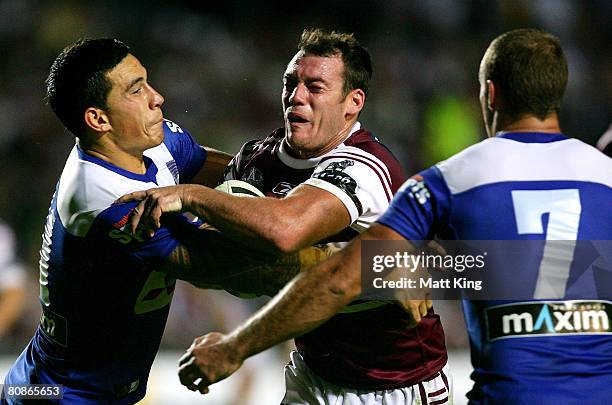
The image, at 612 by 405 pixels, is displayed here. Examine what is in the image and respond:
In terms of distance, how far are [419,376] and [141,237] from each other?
1.52 meters

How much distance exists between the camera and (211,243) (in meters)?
4.34

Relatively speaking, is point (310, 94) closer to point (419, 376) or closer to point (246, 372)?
point (419, 376)

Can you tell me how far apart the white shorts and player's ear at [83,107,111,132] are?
1.51 metres

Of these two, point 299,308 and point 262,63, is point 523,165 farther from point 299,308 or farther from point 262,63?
point 262,63

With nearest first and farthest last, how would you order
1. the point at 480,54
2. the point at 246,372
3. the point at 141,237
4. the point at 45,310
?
the point at 141,237, the point at 45,310, the point at 246,372, the point at 480,54

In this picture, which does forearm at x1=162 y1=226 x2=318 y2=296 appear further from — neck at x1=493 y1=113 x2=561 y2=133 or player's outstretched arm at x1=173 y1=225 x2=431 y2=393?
neck at x1=493 y1=113 x2=561 y2=133

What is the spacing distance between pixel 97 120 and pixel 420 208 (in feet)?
5.88

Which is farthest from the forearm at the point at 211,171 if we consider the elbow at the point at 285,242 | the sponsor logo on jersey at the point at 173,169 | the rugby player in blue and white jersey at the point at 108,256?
the elbow at the point at 285,242

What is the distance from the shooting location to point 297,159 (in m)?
4.77

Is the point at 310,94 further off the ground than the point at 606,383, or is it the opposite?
the point at 310,94

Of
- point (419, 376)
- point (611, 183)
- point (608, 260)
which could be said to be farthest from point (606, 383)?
point (419, 376)

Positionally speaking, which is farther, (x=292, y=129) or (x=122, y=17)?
(x=122, y=17)

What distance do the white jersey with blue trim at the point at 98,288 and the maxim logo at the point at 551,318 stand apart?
5.23 ft

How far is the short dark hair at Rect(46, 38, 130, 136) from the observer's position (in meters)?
4.50
